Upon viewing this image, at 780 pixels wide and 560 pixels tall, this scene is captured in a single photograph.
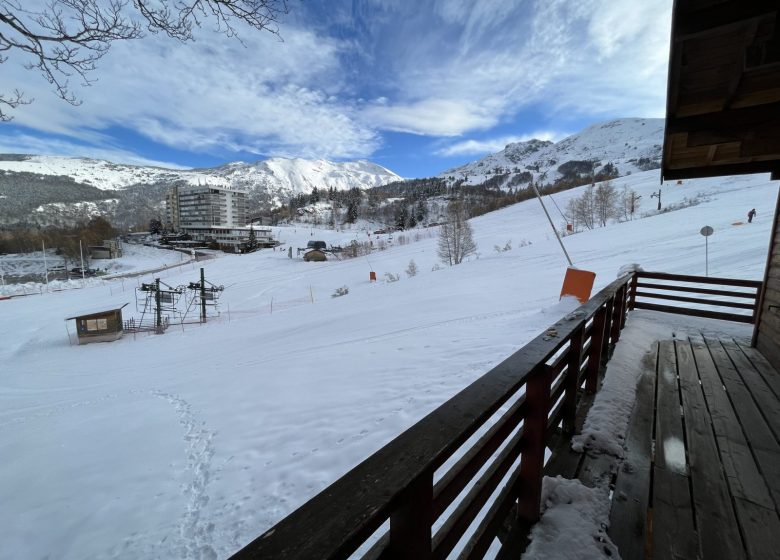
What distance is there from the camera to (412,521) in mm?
1016

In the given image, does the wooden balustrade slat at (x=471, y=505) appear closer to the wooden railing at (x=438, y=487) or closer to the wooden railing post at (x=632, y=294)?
the wooden railing at (x=438, y=487)

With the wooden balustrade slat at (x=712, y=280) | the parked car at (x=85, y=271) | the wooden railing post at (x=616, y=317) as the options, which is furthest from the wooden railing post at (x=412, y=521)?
the parked car at (x=85, y=271)

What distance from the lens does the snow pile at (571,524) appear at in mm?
1828

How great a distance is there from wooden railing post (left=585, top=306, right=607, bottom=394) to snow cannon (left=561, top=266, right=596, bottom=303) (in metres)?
5.42

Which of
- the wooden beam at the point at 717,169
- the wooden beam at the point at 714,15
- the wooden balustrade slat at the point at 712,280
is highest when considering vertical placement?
the wooden beam at the point at 714,15

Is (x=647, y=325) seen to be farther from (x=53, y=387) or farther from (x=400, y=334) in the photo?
(x=53, y=387)

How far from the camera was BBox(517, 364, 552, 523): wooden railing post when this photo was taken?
75.9 inches

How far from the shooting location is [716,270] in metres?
12.6

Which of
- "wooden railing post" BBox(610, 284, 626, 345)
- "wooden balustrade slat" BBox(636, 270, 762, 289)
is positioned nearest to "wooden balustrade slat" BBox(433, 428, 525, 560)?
"wooden railing post" BBox(610, 284, 626, 345)

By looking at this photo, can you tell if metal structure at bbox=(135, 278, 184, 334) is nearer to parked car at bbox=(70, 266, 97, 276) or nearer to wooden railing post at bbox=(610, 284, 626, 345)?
wooden railing post at bbox=(610, 284, 626, 345)

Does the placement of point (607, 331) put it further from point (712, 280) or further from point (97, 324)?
point (97, 324)

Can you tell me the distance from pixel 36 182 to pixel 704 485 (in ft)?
845

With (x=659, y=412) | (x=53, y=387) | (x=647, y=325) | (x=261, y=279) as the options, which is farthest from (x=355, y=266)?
(x=659, y=412)

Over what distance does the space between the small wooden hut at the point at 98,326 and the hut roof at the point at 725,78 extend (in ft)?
81.7
